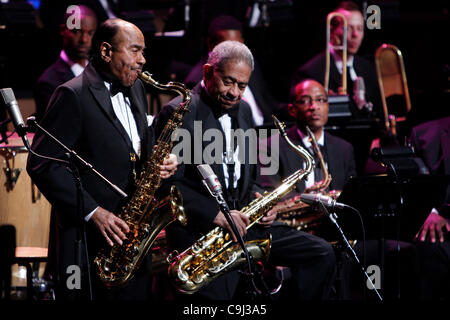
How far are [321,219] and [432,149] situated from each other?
49.7 inches

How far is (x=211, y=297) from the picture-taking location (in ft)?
14.7

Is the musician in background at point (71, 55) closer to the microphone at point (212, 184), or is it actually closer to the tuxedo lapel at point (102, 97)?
the tuxedo lapel at point (102, 97)

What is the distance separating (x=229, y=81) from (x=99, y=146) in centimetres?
105

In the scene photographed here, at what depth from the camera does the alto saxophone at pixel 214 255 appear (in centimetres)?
439

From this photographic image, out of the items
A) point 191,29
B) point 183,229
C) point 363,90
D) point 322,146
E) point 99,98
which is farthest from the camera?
point 191,29

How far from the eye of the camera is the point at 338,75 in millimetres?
7102

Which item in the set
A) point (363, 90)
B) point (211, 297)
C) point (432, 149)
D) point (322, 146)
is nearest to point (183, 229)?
point (211, 297)

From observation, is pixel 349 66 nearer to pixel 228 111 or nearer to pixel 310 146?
pixel 310 146

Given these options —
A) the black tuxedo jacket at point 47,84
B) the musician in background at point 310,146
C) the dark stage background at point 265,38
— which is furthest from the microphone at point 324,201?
the dark stage background at point 265,38

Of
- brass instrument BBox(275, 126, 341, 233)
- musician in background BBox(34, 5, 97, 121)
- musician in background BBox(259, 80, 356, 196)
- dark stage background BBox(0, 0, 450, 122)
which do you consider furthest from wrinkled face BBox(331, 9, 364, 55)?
musician in background BBox(34, 5, 97, 121)

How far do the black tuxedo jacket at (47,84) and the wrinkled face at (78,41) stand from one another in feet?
0.58

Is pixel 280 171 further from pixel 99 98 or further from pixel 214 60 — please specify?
pixel 99 98

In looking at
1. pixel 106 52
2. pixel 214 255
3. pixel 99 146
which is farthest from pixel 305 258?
pixel 106 52

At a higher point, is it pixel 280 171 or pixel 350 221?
pixel 280 171
